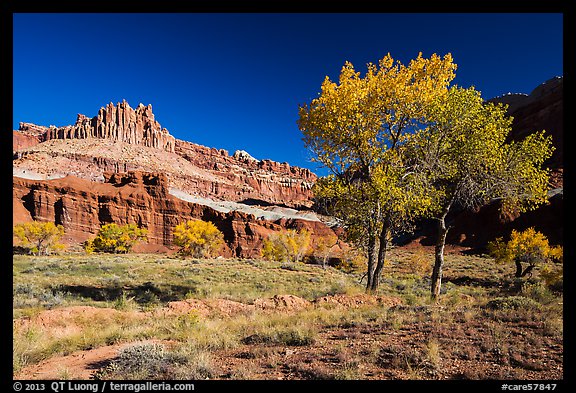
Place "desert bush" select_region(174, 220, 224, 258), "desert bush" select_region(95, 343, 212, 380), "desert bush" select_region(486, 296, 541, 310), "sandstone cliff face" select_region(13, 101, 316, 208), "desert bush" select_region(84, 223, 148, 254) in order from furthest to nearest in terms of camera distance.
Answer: "sandstone cliff face" select_region(13, 101, 316, 208), "desert bush" select_region(84, 223, 148, 254), "desert bush" select_region(174, 220, 224, 258), "desert bush" select_region(486, 296, 541, 310), "desert bush" select_region(95, 343, 212, 380)

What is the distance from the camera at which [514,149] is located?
450 inches

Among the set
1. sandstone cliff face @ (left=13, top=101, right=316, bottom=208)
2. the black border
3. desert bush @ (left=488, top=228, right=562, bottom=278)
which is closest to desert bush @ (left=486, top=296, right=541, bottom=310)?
the black border

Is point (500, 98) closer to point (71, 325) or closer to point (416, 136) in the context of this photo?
point (416, 136)

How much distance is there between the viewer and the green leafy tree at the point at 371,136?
10.8 metres

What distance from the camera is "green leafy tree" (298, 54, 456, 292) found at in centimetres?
1080

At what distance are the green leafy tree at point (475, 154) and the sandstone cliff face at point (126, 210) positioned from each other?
7875cm

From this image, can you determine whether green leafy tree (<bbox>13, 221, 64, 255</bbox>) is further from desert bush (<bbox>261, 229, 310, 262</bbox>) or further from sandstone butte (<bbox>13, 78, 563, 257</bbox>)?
desert bush (<bbox>261, 229, 310, 262</bbox>)

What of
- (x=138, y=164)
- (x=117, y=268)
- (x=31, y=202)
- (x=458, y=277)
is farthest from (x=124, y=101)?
(x=458, y=277)

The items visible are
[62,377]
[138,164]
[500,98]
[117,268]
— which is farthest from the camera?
[138,164]

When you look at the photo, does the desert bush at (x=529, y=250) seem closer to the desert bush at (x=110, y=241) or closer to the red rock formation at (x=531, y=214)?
the red rock formation at (x=531, y=214)

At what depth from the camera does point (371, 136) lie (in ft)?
37.6

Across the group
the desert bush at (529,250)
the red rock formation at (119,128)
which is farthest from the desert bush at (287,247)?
the red rock formation at (119,128)

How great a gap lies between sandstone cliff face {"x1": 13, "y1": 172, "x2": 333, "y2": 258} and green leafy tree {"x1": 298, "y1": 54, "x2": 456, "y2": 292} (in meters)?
77.4

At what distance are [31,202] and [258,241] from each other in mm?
65316
